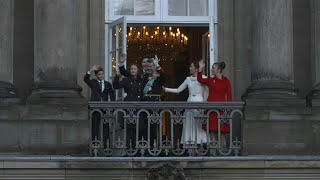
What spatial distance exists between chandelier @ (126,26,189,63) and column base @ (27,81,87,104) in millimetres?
3556

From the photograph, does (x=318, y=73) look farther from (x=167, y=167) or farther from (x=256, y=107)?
(x=167, y=167)

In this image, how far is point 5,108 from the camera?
16.2 metres

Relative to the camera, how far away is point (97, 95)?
54.3 ft

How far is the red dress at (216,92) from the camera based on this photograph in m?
16.4

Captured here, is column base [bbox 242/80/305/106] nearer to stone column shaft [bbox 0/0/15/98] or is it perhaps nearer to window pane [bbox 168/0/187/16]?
window pane [bbox 168/0/187/16]

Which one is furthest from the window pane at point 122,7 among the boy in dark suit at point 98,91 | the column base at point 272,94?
the column base at point 272,94

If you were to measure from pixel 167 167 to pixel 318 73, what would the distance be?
3.71m

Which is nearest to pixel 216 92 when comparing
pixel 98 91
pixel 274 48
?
pixel 274 48

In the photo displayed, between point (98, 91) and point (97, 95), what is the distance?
3.0 inches

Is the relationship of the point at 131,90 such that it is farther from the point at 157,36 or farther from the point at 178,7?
the point at 157,36

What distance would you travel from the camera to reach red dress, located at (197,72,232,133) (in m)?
16.4

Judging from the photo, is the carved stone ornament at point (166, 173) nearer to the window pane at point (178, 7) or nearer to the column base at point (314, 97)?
the column base at point (314, 97)

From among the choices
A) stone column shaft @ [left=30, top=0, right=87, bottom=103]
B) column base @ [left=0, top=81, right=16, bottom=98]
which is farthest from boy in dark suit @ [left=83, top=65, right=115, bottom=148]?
column base @ [left=0, top=81, right=16, bottom=98]

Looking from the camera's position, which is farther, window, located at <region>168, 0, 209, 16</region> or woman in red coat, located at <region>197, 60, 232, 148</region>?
window, located at <region>168, 0, 209, 16</region>
